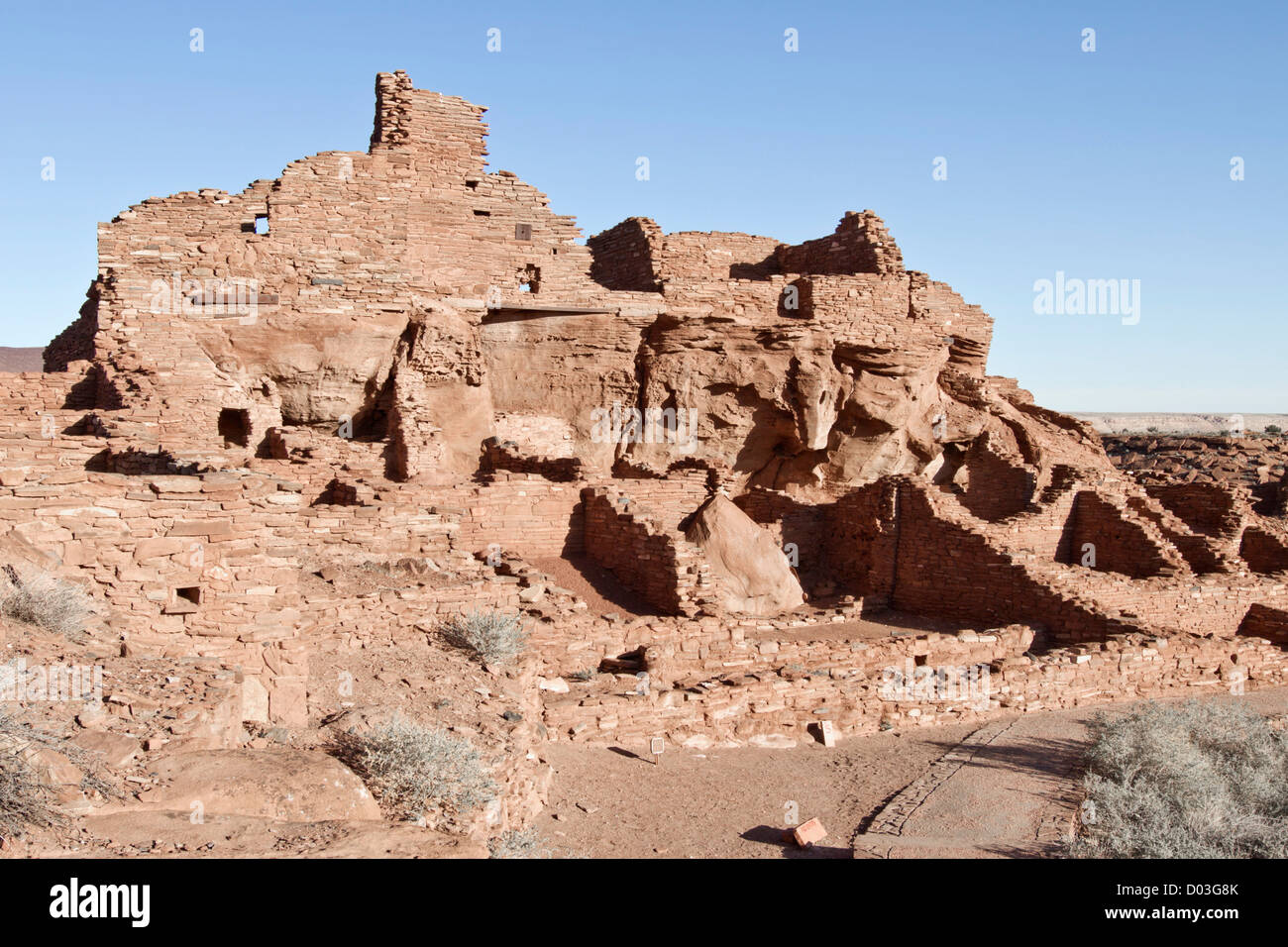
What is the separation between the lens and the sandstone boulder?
1399 centimetres

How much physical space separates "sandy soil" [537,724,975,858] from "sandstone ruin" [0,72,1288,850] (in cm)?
35

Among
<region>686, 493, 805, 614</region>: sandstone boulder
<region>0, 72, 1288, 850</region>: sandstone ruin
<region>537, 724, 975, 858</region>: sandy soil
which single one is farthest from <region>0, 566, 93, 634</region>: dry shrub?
<region>686, 493, 805, 614</region>: sandstone boulder

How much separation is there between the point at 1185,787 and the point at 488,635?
18.8 ft

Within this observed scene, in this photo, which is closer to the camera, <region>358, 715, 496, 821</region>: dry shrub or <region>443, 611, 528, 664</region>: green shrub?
<region>358, 715, 496, 821</region>: dry shrub

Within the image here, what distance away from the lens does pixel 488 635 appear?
9008 mm

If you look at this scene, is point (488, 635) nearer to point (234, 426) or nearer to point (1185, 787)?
point (1185, 787)

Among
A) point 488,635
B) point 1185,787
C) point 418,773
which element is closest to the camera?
point 418,773

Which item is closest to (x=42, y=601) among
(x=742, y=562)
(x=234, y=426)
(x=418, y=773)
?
(x=418, y=773)

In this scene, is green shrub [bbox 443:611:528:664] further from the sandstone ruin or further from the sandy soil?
the sandy soil

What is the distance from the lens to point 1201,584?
597 inches

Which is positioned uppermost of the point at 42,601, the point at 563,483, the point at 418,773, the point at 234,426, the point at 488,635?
the point at 234,426

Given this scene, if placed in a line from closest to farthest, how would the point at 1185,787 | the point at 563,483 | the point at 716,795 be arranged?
the point at 1185,787
the point at 716,795
the point at 563,483
